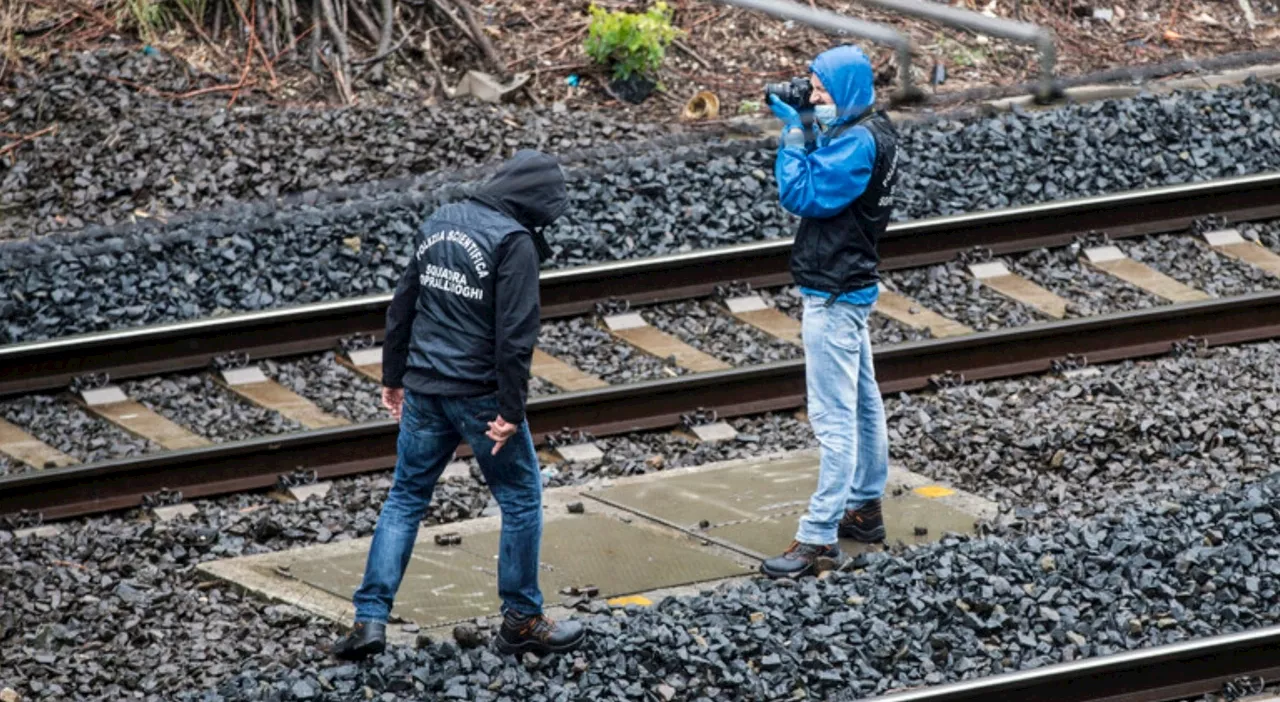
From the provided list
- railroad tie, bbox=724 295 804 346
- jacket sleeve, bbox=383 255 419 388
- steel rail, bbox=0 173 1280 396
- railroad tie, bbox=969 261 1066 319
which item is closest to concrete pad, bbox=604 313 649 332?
steel rail, bbox=0 173 1280 396

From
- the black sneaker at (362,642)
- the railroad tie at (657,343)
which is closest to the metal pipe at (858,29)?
the railroad tie at (657,343)

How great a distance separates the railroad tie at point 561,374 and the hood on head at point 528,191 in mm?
3278

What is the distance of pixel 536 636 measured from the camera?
7.39 meters

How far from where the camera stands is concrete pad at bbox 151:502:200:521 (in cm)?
938

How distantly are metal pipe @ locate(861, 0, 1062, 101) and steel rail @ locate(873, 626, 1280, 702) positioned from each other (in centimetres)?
718

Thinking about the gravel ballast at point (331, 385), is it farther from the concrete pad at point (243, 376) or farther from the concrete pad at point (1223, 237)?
the concrete pad at point (1223, 237)

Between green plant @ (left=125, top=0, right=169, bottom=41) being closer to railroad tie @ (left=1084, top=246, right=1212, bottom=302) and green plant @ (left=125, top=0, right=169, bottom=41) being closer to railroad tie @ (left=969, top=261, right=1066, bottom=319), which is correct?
railroad tie @ (left=969, top=261, right=1066, bottom=319)

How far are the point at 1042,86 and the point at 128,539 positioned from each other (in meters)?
7.71

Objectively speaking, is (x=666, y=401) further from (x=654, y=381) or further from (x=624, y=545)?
(x=624, y=545)

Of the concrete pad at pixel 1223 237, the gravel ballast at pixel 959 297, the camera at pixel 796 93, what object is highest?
the camera at pixel 796 93

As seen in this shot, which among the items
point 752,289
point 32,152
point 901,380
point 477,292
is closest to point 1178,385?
point 901,380

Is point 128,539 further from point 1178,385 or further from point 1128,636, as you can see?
point 1178,385

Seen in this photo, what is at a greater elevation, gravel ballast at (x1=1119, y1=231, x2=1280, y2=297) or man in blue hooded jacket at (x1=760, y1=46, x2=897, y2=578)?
man in blue hooded jacket at (x1=760, y1=46, x2=897, y2=578)

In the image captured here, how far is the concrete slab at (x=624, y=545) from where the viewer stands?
26.9 feet
